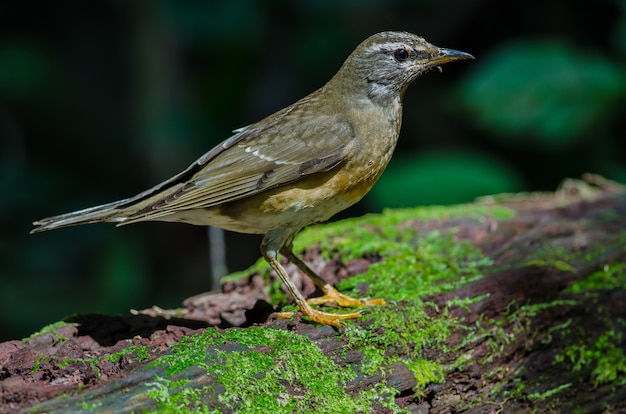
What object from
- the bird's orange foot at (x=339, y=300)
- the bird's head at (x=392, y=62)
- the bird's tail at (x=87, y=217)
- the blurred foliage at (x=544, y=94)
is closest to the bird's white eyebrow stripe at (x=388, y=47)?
the bird's head at (x=392, y=62)

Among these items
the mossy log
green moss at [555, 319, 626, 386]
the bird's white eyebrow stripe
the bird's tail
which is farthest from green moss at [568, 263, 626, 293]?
the bird's tail

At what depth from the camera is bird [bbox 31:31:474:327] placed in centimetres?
414

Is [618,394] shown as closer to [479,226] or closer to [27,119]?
[479,226]

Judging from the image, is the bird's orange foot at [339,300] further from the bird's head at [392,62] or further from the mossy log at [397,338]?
the bird's head at [392,62]

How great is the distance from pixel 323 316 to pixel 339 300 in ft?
1.31

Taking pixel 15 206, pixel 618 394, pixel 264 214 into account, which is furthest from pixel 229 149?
pixel 15 206

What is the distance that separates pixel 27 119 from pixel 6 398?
641 cm

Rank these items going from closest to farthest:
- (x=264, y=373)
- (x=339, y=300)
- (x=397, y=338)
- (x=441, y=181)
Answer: (x=264, y=373) < (x=397, y=338) < (x=339, y=300) < (x=441, y=181)

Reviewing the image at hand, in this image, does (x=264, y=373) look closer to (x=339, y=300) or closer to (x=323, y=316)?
(x=323, y=316)

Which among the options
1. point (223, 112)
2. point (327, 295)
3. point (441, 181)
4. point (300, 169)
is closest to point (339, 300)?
point (327, 295)

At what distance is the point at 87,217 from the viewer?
3.98m

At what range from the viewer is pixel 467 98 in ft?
22.3

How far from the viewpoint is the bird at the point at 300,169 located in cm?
414

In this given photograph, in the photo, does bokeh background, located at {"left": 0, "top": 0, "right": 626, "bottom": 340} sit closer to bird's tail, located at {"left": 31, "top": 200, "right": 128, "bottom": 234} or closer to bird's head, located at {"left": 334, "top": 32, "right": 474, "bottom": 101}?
bird's head, located at {"left": 334, "top": 32, "right": 474, "bottom": 101}
